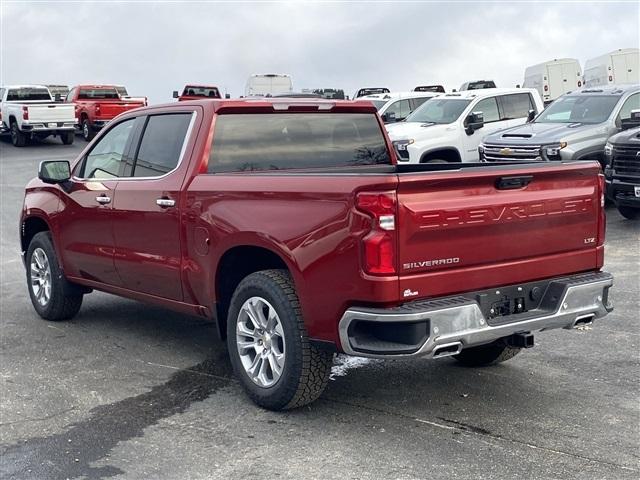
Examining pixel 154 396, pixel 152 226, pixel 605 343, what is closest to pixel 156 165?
pixel 152 226

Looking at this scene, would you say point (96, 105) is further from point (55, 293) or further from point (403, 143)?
point (55, 293)

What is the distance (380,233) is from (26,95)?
28916mm

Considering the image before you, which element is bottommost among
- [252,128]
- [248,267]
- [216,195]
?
[248,267]

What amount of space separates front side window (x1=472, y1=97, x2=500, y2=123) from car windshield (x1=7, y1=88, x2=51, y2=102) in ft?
60.3

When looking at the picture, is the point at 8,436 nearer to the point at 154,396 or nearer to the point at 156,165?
the point at 154,396

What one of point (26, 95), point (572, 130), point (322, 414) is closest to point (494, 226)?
point (322, 414)

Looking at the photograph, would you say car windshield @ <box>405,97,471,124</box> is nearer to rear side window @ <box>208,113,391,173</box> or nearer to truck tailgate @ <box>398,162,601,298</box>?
rear side window @ <box>208,113,391,173</box>

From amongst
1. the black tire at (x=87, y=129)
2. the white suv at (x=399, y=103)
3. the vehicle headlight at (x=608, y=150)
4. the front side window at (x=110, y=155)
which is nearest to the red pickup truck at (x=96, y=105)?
the black tire at (x=87, y=129)

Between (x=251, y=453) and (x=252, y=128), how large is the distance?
7.75 feet

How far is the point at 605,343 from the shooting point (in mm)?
6777

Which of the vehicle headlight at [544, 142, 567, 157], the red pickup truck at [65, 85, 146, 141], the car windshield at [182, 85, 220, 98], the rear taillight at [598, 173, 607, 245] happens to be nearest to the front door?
the rear taillight at [598, 173, 607, 245]

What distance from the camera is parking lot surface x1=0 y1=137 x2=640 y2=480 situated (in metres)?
4.57

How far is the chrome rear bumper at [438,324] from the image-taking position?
15.0ft

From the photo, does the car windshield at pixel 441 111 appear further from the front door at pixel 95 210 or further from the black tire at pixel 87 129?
the black tire at pixel 87 129
